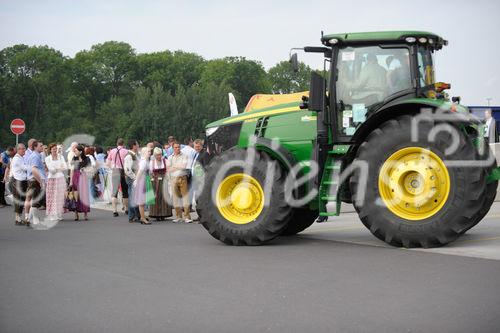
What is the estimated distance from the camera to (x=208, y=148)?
1324 centimetres

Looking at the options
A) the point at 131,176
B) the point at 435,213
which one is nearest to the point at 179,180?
the point at 131,176

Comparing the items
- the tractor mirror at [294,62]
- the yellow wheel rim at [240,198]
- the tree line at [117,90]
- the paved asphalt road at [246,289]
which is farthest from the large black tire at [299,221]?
the tree line at [117,90]

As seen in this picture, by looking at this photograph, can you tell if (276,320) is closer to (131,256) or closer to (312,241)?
(131,256)

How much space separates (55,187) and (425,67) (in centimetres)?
1004

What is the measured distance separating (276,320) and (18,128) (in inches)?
1095

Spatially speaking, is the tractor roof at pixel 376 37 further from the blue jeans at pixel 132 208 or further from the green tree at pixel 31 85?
the green tree at pixel 31 85

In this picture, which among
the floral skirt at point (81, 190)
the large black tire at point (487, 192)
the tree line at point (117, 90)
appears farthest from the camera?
the tree line at point (117, 90)

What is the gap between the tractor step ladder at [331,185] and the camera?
11000mm

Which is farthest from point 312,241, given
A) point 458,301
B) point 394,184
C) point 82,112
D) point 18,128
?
point 82,112

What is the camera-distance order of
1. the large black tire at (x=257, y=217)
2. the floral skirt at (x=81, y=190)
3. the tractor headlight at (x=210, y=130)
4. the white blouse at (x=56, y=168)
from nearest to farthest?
1. the large black tire at (x=257, y=217)
2. the tractor headlight at (x=210, y=130)
3. the white blouse at (x=56, y=168)
4. the floral skirt at (x=81, y=190)

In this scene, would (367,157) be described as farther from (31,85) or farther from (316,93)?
(31,85)

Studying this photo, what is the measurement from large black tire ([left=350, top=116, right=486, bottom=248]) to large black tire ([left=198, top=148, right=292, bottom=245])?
1153 mm

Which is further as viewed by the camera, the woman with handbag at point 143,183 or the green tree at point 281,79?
the green tree at point 281,79

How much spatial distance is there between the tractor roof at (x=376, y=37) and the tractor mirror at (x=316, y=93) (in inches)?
23.0
